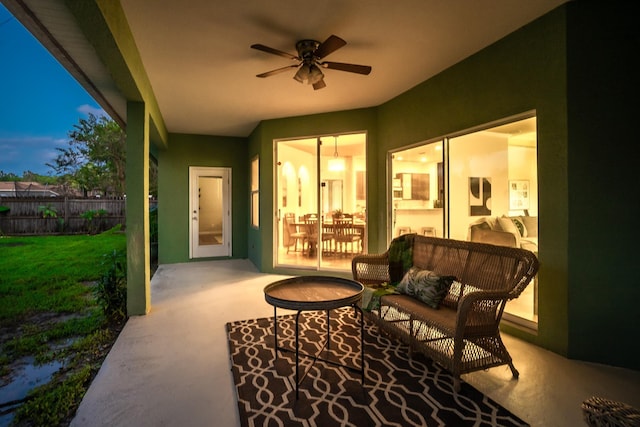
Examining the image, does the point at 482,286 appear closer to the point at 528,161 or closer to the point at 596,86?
the point at 528,161

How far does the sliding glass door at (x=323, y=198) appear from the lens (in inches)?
243

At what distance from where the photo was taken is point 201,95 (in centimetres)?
445

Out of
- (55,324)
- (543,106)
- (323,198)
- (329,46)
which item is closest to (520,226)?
(543,106)

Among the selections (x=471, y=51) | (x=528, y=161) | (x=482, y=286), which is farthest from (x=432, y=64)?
(x=482, y=286)

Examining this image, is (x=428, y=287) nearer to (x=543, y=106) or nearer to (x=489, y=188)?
(x=543, y=106)

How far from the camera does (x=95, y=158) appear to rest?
12781mm

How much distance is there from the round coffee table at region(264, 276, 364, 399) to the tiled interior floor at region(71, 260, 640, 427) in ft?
2.00

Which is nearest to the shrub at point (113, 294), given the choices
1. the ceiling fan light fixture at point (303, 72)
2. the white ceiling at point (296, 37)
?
the white ceiling at point (296, 37)

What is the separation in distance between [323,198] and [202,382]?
13.7ft

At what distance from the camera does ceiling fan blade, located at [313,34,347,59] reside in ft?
7.82

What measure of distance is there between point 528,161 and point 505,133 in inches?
20.0

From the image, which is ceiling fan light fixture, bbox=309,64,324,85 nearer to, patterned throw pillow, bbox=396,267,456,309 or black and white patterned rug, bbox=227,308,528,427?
patterned throw pillow, bbox=396,267,456,309

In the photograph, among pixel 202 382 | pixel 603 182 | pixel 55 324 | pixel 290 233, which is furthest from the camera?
pixel 290 233

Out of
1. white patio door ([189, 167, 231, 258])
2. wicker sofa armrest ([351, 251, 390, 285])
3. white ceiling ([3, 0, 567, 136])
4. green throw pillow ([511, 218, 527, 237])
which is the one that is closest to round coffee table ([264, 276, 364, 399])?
wicker sofa armrest ([351, 251, 390, 285])
